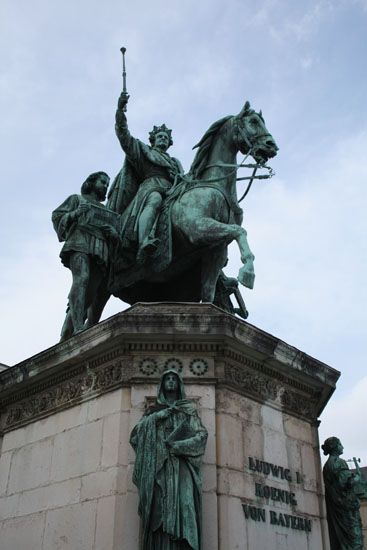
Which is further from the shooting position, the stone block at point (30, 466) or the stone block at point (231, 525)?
the stone block at point (30, 466)

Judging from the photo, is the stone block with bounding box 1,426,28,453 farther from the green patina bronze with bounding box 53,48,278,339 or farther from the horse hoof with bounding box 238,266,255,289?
the horse hoof with bounding box 238,266,255,289

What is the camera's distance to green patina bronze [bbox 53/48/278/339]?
35.5 feet

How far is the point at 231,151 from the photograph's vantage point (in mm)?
11812

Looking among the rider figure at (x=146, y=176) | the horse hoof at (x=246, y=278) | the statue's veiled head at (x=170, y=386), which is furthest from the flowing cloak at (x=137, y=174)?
the statue's veiled head at (x=170, y=386)

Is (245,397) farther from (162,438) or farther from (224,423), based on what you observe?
(162,438)

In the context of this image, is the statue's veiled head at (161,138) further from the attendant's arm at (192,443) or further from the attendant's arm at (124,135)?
the attendant's arm at (192,443)

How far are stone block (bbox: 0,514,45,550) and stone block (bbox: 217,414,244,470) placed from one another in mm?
2421

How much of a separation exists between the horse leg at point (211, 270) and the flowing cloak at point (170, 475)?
2939mm

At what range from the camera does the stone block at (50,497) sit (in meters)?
8.73

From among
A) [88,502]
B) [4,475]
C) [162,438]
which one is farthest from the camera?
[4,475]

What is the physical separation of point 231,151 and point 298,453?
5083mm

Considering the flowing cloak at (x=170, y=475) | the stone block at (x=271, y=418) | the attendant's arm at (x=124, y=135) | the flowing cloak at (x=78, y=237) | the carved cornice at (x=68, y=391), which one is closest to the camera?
the flowing cloak at (x=170, y=475)

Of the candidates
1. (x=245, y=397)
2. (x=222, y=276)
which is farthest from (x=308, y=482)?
→ (x=222, y=276)

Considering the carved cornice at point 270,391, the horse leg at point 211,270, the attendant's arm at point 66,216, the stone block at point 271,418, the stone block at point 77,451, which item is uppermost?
the attendant's arm at point 66,216
